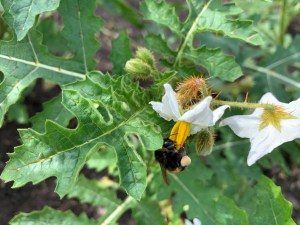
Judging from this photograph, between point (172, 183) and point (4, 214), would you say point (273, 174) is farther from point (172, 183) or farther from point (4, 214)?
point (4, 214)

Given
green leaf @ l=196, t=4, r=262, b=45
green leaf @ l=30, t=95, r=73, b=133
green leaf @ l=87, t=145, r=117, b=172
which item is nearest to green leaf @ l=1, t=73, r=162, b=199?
green leaf @ l=30, t=95, r=73, b=133

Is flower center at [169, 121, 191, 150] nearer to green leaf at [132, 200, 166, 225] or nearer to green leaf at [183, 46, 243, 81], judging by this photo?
green leaf at [183, 46, 243, 81]

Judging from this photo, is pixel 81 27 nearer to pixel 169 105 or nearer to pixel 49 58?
pixel 49 58

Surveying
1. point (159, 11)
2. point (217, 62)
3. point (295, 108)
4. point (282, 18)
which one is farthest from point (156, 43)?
point (282, 18)

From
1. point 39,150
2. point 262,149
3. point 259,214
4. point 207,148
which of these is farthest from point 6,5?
point 259,214

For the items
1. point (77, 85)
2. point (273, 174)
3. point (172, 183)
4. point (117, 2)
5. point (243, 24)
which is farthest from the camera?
point (273, 174)

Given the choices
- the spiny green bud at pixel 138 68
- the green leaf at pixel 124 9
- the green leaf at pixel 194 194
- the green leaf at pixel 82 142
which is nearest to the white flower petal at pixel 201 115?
the green leaf at pixel 82 142
